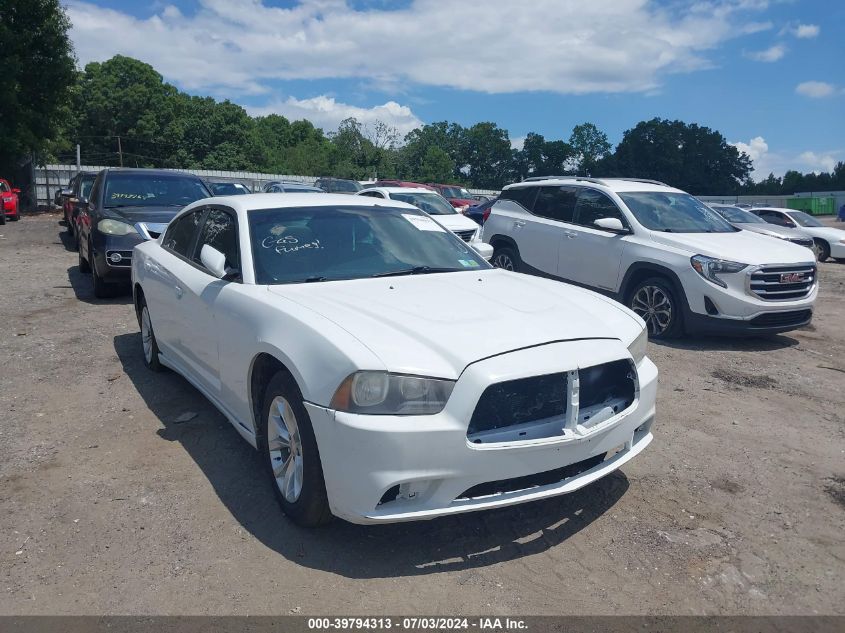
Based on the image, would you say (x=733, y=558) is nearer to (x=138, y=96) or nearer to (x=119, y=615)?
(x=119, y=615)

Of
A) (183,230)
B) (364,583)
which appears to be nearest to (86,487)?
(364,583)

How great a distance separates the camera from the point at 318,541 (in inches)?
139

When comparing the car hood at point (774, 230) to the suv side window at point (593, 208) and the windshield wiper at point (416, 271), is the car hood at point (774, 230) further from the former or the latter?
the windshield wiper at point (416, 271)

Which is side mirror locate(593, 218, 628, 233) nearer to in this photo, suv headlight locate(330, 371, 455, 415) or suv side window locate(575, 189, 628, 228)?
suv side window locate(575, 189, 628, 228)

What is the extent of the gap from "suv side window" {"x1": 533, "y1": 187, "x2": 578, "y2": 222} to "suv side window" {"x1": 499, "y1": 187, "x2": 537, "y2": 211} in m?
0.12

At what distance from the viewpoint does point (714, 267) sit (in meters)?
7.77

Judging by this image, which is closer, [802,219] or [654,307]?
[654,307]

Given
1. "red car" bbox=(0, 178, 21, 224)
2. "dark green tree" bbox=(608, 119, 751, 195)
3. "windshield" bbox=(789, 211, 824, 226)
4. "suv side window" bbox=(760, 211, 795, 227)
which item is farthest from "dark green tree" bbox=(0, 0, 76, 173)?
"dark green tree" bbox=(608, 119, 751, 195)

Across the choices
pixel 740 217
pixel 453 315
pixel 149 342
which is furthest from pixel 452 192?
pixel 453 315

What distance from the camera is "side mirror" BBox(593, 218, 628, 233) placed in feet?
28.2

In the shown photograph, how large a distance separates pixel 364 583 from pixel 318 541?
431 mm

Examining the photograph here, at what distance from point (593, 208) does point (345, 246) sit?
217 inches

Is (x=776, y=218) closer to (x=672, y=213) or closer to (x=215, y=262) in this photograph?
(x=672, y=213)

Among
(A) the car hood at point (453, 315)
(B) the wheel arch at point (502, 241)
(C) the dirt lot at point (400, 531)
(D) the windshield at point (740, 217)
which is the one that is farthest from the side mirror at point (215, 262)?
(D) the windshield at point (740, 217)
